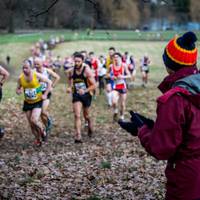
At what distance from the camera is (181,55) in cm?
370

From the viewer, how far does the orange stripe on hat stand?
3693 millimetres

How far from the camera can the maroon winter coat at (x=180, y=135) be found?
3.44 metres

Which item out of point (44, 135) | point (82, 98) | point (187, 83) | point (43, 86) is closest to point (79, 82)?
point (82, 98)

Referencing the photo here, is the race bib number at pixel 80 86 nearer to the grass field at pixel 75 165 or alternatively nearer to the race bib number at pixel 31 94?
the race bib number at pixel 31 94

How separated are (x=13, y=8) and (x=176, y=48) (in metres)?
8.07

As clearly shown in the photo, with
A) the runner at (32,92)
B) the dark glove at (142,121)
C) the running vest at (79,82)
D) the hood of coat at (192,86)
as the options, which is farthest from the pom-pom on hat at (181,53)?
the running vest at (79,82)

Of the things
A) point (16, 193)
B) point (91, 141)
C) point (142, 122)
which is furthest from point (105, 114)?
point (142, 122)

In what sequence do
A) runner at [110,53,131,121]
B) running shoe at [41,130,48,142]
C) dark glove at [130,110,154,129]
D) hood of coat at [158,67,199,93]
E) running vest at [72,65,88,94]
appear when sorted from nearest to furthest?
hood of coat at [158,67,199,93] → dark glove at [130,110,154,129] → running vest at [72,65,88,94] → running shoe at [41,130,48,142] → runner at [110,53,131,121]

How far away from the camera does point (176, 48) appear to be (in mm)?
3715

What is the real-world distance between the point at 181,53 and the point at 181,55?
0.01m

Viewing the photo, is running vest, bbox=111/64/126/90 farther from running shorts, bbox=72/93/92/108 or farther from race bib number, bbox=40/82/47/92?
race bib number, bbox=40/82/47/92

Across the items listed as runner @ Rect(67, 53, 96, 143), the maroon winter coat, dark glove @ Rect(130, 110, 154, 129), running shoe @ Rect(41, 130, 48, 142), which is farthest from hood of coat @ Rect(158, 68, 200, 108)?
running shoe @ Rect(41, 130, 48, 142)

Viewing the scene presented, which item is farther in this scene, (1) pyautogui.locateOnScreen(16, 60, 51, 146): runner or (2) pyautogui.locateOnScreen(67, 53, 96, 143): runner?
(2) pyautogui.locateOnScreen(67, 53, 96, 143): runner

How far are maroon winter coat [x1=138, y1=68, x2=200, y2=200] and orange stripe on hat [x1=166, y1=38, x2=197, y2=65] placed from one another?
0.21 ft
